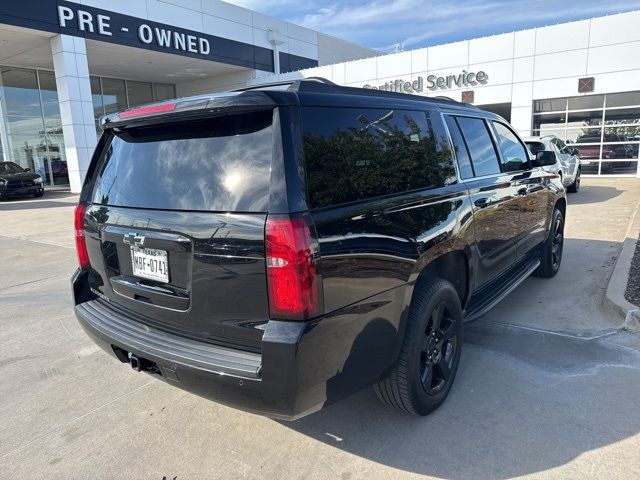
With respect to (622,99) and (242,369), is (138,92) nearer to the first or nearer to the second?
(622,99)

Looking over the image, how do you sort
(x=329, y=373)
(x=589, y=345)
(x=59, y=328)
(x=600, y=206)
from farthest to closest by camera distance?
(x=600, y=206), (x=59, y=328), (x=589, y=345), (x=329, y=373)

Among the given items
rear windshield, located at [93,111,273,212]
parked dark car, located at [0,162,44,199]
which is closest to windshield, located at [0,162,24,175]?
parked dark car, located at [0,162,44,199]

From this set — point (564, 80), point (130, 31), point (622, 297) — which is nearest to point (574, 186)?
point (564, 80)

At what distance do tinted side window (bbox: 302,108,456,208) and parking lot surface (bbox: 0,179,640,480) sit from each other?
→ 1.45m

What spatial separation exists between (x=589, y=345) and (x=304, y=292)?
9.60 ft

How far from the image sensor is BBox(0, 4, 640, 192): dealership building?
57.3 feet

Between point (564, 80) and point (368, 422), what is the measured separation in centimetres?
1925

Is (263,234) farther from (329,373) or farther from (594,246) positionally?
(594,246)

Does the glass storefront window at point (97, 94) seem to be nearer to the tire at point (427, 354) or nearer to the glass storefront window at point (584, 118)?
the glass storefront window at point (584, 118)

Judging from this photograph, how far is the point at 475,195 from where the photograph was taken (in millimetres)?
3422

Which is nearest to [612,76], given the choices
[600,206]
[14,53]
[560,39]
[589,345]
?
[560,39]

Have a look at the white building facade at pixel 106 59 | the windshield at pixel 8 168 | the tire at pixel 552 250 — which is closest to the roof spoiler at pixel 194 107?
the tire at pixel 552 250

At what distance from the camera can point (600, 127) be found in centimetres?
1797

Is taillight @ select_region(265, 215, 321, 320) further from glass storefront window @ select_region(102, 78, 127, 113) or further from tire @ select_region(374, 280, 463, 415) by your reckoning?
glass storefront window @ select_region(102, 78, 127, 113)
